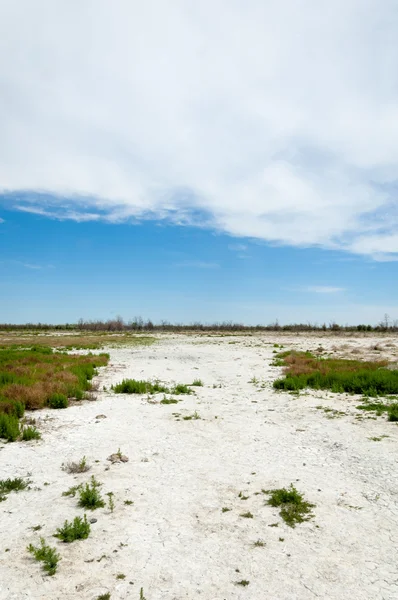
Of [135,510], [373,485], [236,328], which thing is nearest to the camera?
[135,510]

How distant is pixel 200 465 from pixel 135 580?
12.8 feet

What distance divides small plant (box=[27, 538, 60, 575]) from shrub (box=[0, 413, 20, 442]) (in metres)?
5.22

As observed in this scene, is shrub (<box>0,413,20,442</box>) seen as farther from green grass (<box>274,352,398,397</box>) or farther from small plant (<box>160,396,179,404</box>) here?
green grass (<box>274,352,398,397</box>)

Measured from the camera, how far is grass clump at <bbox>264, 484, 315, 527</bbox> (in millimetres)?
6223

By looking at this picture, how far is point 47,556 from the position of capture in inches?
200

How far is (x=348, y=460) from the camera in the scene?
28.9ft

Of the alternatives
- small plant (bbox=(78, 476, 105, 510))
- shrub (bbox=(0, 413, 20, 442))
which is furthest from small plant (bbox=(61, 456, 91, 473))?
shrub (bbox=(0, 413, 20, 442))

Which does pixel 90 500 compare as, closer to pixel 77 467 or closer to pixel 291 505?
pixel 77 467

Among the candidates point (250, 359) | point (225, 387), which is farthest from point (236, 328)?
point (225, 387)

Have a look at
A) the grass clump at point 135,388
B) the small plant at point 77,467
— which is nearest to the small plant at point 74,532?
the small plant at point 77,467

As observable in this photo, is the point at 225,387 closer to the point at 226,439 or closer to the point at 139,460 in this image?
the point at 226,439

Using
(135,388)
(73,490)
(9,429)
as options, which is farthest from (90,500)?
(135,388)

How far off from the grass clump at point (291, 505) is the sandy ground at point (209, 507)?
0.43ft

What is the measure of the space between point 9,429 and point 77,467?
113 inches
